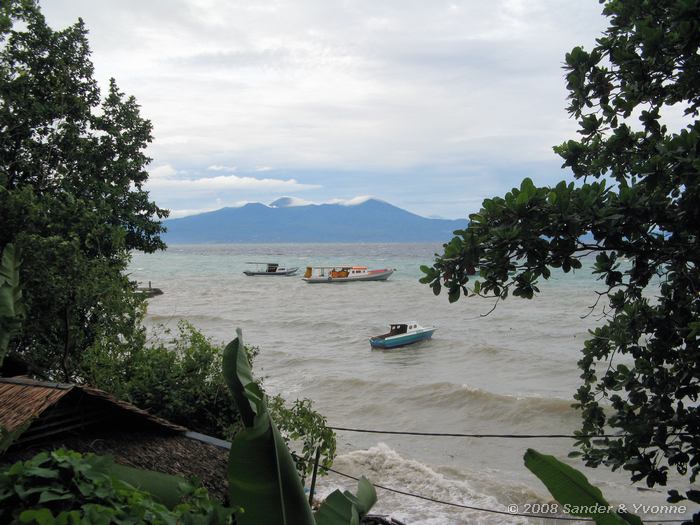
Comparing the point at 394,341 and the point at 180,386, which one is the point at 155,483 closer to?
the point at 180,386

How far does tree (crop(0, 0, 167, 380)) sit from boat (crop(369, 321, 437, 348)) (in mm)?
12545

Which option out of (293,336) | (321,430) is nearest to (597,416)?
(321,430)

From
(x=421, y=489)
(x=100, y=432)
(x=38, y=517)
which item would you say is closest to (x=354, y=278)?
(x=421, y=489)

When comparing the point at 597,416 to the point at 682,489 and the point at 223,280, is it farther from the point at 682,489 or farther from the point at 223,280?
the point at 223,280

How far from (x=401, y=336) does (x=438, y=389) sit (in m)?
6.77

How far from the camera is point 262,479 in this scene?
226 centimetres

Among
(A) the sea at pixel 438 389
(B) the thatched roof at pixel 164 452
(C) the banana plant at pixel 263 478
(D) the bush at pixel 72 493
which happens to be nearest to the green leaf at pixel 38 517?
(D) the bush at pixel 72 493

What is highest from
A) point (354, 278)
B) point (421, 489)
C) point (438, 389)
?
point (354, 278)

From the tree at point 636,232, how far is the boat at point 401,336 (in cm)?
2007

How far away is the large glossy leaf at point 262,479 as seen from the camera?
2238mm

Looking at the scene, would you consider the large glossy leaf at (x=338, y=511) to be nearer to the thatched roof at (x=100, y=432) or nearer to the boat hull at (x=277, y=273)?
the thatched roof at (x=100, y=432)

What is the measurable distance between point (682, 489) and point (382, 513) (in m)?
5.42

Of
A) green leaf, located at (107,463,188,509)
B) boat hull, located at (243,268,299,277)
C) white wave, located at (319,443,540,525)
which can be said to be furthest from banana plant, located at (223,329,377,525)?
boat hull, located at (243,268,299,277)

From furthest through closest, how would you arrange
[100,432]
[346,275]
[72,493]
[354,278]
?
[346,275] < [354,278] < [100,432] < [72,493]
